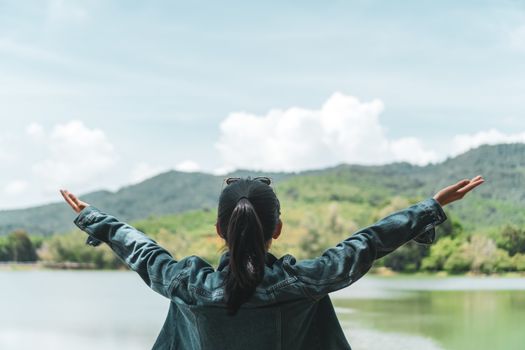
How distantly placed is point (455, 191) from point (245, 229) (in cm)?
26

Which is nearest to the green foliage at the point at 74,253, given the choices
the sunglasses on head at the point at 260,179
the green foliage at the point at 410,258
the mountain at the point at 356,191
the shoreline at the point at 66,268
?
the shoreline at the point at 66,268

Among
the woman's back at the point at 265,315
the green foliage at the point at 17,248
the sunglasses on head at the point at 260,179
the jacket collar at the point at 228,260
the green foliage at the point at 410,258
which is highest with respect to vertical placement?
the sunglasses on head at the point at 260,179

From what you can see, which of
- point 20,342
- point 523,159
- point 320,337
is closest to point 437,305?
point 20,342

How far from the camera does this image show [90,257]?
34781mm

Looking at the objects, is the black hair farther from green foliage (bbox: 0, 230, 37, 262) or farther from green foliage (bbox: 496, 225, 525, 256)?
green foliage (bbox: 0, 230, 37, 262)

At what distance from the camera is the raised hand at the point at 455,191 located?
3.08 feet

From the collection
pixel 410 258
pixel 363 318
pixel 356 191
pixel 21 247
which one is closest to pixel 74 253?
pixel 21 247

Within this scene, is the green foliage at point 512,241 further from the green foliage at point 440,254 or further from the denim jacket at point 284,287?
the denim jacket at point 284,287

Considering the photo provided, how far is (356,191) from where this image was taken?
153 feet

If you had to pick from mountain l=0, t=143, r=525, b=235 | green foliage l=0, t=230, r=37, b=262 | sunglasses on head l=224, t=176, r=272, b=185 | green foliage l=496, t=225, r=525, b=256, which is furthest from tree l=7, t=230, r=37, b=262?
sunglasses on head l=224, t=176, r=272, b=185

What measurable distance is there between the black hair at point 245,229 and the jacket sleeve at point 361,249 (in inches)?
1.7

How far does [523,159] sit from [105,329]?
1267 inches

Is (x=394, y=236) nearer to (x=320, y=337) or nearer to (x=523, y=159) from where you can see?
(x=320, y=337)

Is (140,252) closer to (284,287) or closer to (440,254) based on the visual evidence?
(284,287)
